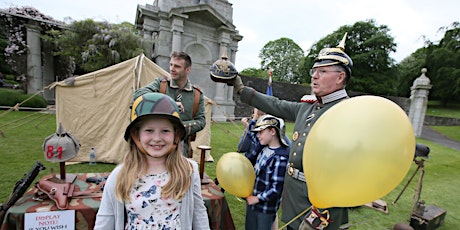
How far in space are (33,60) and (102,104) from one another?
377 inches

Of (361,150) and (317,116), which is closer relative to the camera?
(361,150)

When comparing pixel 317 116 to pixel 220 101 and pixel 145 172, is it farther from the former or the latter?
pixel 220 101

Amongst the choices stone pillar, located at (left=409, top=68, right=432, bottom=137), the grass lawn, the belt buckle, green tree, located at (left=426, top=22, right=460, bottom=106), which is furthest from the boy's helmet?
green tree, located at (left=426, top=22, right=460, bottom=106)

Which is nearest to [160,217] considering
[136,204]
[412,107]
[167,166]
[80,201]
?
[136,204]

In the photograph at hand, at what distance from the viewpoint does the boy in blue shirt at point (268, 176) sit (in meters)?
2.13

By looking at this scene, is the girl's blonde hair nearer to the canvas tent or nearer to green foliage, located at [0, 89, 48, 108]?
the canvas tent

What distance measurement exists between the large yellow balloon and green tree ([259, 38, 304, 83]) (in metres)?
39.3

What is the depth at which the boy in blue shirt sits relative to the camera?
6.99 ft

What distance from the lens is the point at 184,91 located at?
2.83 meters

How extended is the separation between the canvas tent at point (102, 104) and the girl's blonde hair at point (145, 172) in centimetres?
375

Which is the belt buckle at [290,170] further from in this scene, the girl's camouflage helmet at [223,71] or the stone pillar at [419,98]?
the stone pillar at [419,98]

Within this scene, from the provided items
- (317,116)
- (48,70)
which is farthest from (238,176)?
(48,70)

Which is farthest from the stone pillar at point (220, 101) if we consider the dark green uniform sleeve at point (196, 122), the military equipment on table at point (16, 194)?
the military equipment on table at point (16, 194)

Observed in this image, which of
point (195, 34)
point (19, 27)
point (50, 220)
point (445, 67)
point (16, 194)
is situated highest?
point (445, 67)
